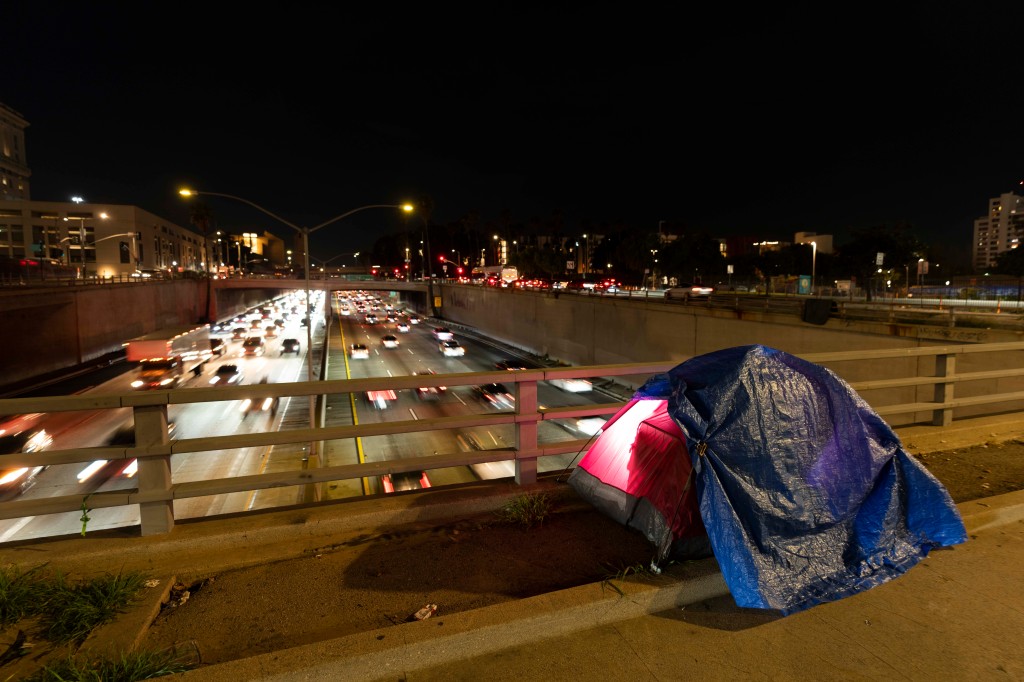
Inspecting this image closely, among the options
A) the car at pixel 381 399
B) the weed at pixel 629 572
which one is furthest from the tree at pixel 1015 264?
the weed at pixel 629 572

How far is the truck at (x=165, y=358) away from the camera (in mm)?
40094

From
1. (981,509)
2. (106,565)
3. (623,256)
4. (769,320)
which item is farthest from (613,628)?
(623,256)

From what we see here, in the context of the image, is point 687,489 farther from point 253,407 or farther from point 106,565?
point 253,407

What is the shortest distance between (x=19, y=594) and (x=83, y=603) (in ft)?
1.39

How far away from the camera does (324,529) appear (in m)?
4.59

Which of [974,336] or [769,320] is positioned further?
[769,320]

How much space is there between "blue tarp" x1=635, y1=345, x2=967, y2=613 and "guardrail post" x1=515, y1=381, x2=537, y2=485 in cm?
133

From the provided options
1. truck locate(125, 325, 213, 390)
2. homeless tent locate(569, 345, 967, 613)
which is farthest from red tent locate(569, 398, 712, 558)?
truck locate(125, 325, 213, 390)

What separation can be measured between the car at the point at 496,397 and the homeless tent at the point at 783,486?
105 ft

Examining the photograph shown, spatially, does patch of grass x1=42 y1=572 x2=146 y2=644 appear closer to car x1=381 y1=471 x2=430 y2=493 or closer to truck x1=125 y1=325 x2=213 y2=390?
car x1=381 y1=471 x2=430 y2=493

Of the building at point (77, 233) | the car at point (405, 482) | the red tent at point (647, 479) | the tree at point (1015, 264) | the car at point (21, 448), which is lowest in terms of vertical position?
the car at point (405, 482)

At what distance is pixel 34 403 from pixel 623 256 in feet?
356

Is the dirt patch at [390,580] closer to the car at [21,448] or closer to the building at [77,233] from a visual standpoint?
the car at [21,448]

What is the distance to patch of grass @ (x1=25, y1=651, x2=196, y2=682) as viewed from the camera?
9.19ft
